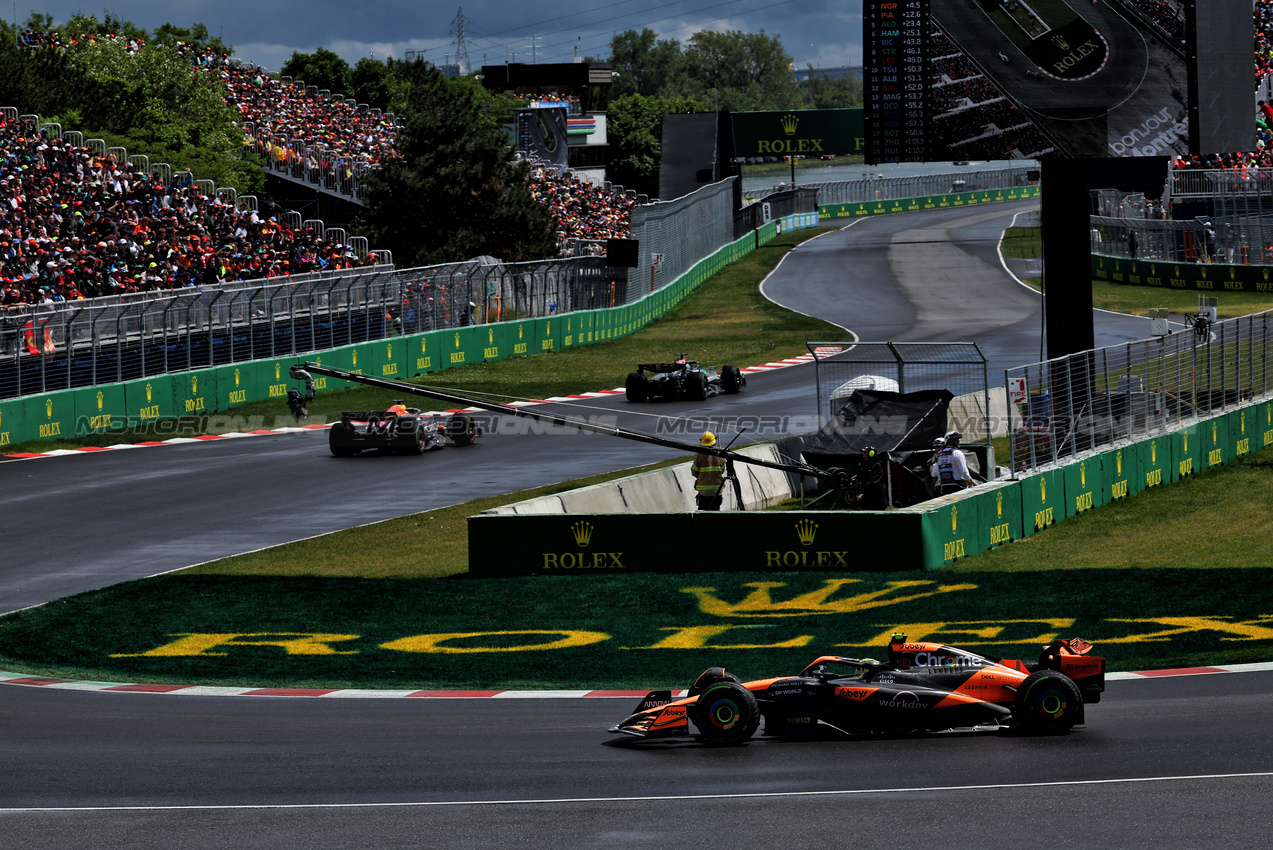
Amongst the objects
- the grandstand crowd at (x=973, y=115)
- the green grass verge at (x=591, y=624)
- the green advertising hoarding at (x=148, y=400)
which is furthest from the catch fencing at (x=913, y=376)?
the green advertising hoarding at (x=148, y=400)

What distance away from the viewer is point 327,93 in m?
72.4

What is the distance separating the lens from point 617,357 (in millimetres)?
42188

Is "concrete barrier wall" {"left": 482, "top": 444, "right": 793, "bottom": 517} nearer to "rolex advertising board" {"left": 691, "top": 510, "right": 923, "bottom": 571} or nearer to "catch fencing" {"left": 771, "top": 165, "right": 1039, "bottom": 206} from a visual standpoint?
"rolex advertising board" {"left": 691, "top": 510, "right": 923, "bottom": 571}

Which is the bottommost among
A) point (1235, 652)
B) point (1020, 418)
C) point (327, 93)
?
point (1235, 652)

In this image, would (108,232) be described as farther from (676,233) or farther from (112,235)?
(676,233)

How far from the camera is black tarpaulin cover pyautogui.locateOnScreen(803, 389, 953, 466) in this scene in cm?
2089

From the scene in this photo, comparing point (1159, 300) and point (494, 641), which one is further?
point (1159, 300)

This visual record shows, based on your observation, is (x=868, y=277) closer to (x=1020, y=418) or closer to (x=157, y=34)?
(x=1020, y=418)

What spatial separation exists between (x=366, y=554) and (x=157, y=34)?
3044 inches

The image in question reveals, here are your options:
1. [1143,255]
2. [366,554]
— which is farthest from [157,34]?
[366,554]

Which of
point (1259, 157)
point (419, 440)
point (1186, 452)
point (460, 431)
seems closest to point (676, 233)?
point (1259, 157)

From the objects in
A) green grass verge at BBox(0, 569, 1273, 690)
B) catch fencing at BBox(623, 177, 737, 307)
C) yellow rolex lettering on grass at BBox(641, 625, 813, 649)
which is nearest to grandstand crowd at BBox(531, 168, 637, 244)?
catch fencing at BBox(623, 177, 737, 307)

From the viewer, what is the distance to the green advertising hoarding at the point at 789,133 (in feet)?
246

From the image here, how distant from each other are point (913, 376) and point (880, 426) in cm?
1393
